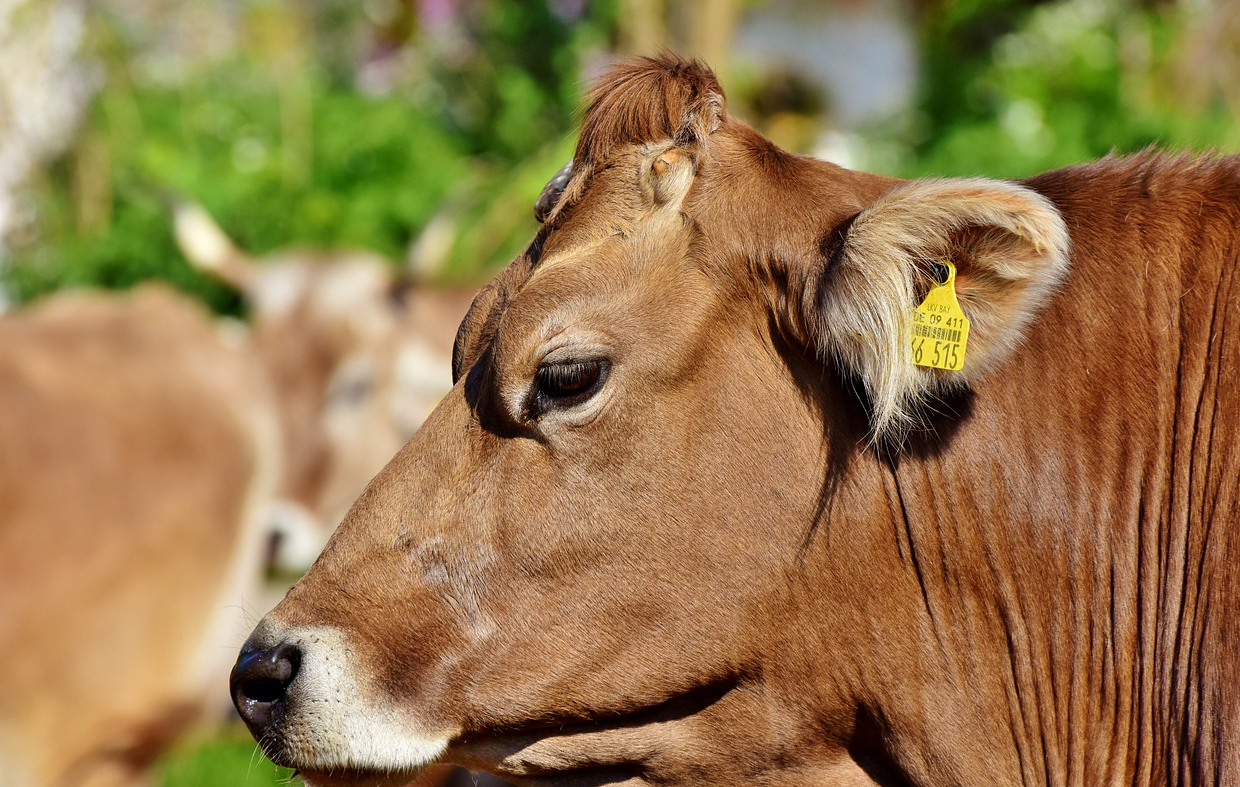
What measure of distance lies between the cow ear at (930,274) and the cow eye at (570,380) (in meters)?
0.40

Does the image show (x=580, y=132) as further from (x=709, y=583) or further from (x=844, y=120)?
(x=844, y=120)

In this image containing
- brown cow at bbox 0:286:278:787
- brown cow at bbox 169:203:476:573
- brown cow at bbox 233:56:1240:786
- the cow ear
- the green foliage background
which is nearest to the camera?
the cow ear

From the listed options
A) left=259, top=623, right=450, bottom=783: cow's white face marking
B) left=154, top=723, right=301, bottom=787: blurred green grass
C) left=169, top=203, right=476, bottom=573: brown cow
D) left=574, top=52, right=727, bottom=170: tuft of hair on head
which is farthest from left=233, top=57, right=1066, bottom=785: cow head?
left=169, top=203, right=476, bottom=573: brown cow

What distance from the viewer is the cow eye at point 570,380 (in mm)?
2398

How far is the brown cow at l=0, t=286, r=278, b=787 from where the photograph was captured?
553 centimetres

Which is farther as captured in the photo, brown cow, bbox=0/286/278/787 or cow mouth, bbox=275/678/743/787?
brown cow, bbox=0/286/278/787

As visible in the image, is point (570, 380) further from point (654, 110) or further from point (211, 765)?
point (211, 765)

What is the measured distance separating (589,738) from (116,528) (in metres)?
3.91

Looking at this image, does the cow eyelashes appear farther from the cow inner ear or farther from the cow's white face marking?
the cow's white face marking

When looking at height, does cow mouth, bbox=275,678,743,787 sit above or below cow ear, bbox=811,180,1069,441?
below

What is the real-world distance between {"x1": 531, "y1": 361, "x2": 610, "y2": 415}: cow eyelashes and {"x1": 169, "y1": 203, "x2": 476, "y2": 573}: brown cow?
525 cm

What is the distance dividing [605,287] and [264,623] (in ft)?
2.84

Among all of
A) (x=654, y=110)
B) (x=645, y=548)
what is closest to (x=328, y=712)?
(x=645, y=548)

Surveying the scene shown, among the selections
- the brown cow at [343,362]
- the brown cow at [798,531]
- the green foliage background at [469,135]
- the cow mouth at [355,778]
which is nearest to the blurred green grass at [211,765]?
the brown cow at [343,362]
